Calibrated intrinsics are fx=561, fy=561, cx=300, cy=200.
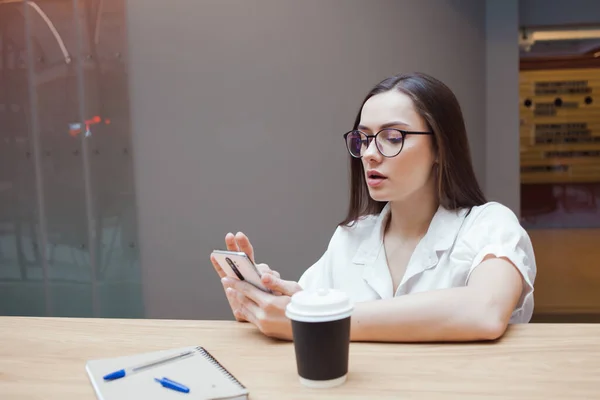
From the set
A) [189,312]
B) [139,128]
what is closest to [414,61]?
[139,128]

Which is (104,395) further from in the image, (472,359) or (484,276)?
(484,276)

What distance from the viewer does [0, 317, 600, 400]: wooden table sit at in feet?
2.99

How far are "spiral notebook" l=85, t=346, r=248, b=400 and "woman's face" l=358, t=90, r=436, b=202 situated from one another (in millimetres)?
676

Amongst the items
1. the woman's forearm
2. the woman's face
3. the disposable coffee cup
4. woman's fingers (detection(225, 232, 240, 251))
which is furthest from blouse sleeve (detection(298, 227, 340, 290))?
the disposable coffee cup

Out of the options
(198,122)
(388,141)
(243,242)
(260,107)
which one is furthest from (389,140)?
(198,122)

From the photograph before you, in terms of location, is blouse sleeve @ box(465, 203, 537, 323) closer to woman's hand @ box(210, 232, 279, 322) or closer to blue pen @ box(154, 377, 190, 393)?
woman's hand @ box(210, 232, 279, 322)

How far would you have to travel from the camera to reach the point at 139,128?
3441 millimetres

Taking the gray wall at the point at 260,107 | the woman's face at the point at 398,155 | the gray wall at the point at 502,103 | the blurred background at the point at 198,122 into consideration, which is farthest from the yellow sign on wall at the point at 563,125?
the woman's face at the point at 398,155

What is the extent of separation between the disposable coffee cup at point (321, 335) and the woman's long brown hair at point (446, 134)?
0.78m

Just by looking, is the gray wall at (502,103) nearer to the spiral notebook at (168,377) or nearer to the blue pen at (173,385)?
the spiral notebook at (168,377)

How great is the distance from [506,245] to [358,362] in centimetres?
53

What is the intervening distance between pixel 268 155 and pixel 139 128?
0.81 m

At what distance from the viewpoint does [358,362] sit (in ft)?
3.41

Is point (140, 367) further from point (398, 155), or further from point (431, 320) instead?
point (398, 155)
